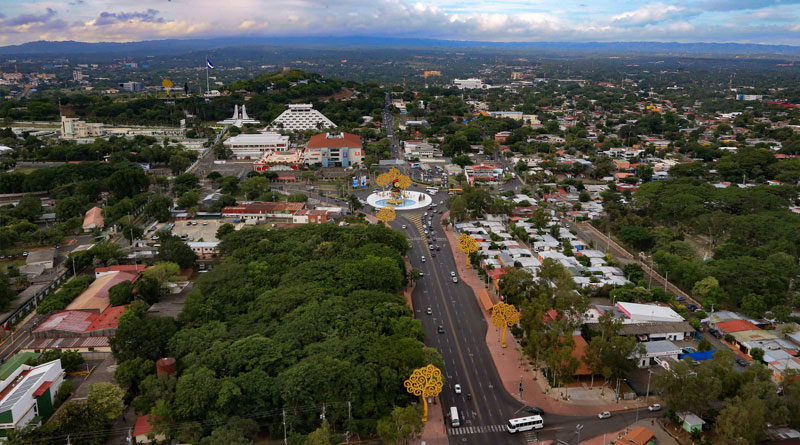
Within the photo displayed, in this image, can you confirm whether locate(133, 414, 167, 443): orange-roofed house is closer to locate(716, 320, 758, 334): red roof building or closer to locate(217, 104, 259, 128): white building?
locate(716, 320, 758, 334): red roof building

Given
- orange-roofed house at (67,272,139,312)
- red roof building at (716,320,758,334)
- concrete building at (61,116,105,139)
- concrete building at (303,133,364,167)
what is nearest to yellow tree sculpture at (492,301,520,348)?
red roof building at (716,320,758,334)

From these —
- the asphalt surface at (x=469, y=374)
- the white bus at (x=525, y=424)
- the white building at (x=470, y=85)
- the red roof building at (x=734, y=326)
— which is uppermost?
the white building at (x=470, y=85)

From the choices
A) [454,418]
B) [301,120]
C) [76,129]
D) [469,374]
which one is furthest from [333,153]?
[454,418]

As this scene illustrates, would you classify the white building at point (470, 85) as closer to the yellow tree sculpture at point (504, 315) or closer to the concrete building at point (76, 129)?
the concrete building at point (76, 129)

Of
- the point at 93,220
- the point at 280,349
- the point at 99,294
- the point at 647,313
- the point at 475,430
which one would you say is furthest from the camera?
the point at 93,220

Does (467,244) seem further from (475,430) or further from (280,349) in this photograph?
(280,349)

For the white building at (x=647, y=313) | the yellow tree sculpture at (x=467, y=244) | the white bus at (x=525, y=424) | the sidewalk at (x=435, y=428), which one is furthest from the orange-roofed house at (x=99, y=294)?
the white building at (x=647, y=313)
